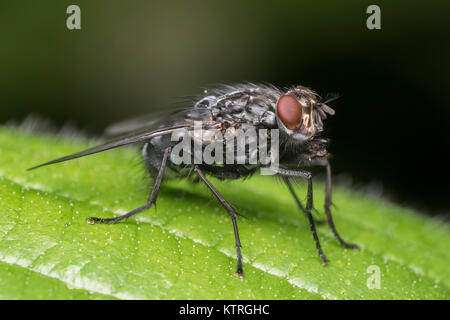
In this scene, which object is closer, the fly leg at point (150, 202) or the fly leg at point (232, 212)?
the fly leg at point (232, 212)

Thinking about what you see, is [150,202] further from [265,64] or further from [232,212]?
A: [265,64]

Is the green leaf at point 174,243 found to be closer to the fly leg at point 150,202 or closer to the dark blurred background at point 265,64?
the fly leg at point 150,202

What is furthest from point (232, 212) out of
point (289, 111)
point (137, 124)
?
point (137, 124)

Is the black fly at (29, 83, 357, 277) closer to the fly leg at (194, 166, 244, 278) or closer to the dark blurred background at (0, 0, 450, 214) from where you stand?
the fly leg at (194, 166, 244, 278)

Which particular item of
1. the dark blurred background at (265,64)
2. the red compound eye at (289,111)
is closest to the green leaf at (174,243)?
the red compound eye at (289,111)

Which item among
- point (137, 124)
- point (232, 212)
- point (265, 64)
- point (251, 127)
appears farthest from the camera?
point (265, 64)

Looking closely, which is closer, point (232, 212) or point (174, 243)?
point (174, 243)
